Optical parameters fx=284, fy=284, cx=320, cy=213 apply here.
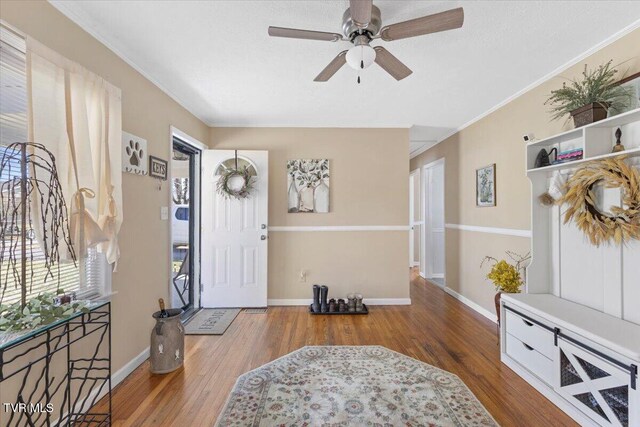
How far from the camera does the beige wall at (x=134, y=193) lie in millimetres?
1670

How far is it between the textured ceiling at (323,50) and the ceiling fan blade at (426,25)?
9.8 inches

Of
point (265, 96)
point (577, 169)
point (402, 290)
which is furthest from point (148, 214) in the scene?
point (577, 169)

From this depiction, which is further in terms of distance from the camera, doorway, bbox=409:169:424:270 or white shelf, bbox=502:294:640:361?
doorway, bbox=409:169:424:270

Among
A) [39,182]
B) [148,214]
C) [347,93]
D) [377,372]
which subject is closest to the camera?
[39,182]

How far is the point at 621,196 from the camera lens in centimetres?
180

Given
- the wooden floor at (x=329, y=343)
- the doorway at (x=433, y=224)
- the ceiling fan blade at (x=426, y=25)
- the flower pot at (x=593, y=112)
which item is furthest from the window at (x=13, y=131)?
the doorway at (x=433, y=224)

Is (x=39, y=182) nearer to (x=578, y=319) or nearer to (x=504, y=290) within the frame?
(x=578, y=319)

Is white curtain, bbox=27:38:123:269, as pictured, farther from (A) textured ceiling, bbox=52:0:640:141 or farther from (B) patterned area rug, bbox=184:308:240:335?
(B) patterned area rug, bbox=184:308:240:335

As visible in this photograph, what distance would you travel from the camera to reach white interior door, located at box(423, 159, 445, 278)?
523 centimetres

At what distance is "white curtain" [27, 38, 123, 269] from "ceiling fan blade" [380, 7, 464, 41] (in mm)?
1774

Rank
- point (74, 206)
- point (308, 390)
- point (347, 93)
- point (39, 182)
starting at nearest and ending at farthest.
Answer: point (39, 182)
point (74, 206)
point (308, 390)
point (347, 93)

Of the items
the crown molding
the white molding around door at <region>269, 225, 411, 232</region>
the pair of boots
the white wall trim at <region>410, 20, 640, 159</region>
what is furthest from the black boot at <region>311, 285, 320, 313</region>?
the white wall trim at <region>410, 20, 640, 159</region>

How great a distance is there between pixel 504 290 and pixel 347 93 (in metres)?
2.36

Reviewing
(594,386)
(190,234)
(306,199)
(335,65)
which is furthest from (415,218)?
(335,65)
